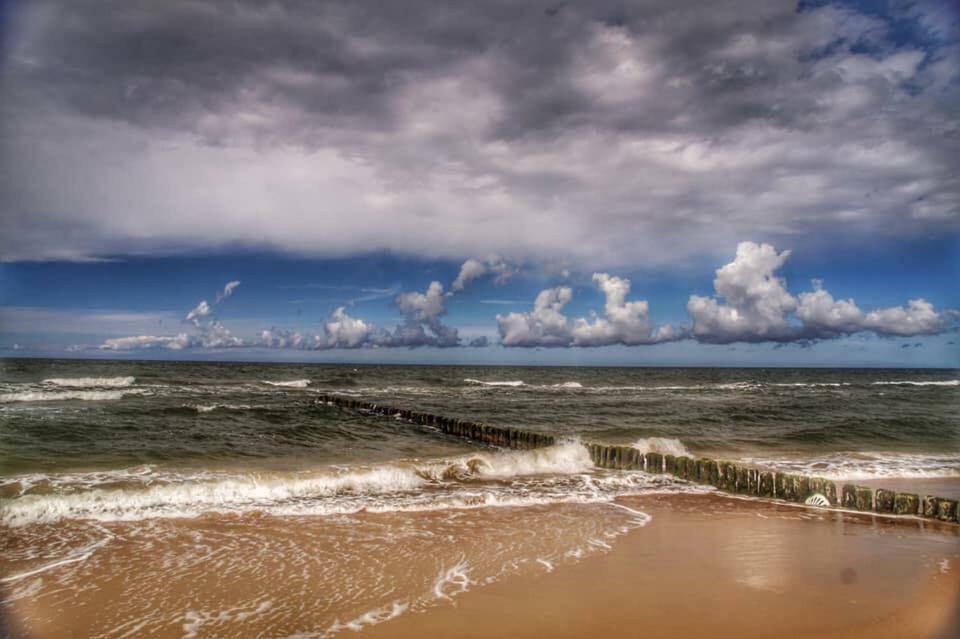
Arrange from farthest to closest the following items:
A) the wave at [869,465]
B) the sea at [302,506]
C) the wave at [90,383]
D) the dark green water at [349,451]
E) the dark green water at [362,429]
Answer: the wave at [90,383], the dark green water at [362,429], the wave at [869,465], the dark green water at [349,451], the sea at [302,506]

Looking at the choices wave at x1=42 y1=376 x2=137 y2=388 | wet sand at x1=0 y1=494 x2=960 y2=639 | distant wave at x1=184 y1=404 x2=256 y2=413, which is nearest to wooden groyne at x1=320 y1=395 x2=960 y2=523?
wet sand at x1=0 y1=494 x2=960 y2=639

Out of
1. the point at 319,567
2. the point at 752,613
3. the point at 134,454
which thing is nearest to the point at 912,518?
the point at 752,613

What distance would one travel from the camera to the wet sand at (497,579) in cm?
591

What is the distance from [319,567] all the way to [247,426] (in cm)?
1745

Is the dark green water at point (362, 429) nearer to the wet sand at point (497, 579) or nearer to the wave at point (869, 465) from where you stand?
the wave at point (869, 465)

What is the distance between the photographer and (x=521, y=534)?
30.5ft

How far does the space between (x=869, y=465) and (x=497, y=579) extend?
49.3ft

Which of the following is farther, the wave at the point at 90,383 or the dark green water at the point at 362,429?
the wave at the point at 90,383

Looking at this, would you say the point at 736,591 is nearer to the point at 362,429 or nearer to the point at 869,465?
the point at 869,465

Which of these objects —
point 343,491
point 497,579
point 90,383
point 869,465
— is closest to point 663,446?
point 869,465

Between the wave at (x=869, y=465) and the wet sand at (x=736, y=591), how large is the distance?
6142 mm

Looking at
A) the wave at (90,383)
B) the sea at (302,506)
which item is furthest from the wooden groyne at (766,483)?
the wave at (90,383)

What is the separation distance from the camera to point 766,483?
12.6 metres

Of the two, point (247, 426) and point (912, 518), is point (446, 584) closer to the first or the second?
point (912, 518)
